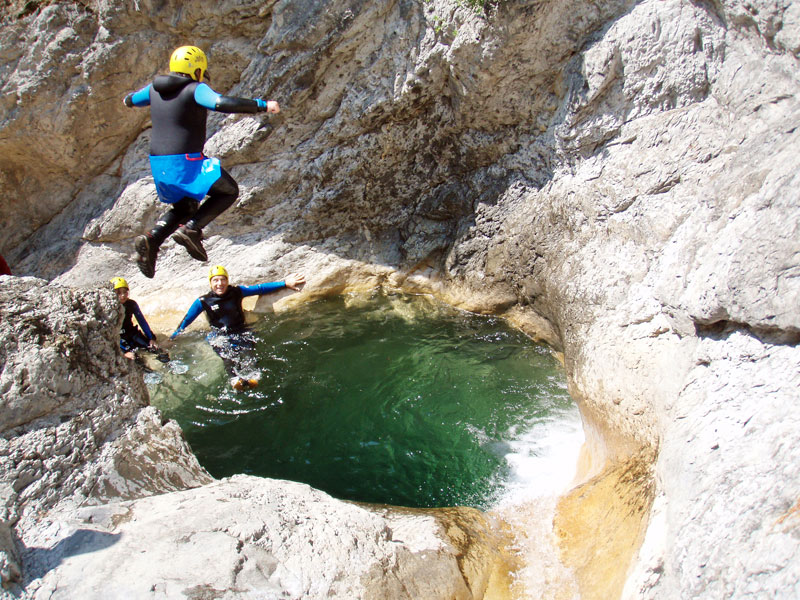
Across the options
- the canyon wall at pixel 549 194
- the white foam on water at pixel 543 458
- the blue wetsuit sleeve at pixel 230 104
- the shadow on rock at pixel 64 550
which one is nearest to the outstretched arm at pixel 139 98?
the blue wetsuit sleeve at pixel 230 104

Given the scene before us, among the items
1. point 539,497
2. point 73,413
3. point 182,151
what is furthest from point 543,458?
point 182,151

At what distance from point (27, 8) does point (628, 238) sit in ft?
26.4

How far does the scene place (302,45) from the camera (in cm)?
704

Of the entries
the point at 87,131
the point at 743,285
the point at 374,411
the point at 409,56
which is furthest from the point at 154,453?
the point at 87,131

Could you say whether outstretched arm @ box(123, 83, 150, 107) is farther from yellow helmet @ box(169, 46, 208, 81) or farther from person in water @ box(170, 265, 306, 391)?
person in water @ box(170, 265, 306, 391)

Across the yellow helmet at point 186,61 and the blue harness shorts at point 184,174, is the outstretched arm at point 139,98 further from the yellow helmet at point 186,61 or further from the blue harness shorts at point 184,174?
the blue harness shorts at point 184,174

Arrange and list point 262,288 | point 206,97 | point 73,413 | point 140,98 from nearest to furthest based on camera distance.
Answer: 1. point 73,413
2. point 206,97
3. point 140,98
4. point 262,288

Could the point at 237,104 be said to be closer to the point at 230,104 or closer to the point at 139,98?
the point at 230,104

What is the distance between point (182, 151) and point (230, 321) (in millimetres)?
2311

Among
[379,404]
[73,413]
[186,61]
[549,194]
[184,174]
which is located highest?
[186,61]

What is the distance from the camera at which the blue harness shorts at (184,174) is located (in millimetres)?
4469

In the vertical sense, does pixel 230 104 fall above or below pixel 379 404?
above

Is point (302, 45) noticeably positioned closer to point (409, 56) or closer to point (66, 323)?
point (409, 56)

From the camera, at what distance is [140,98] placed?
4.68m
